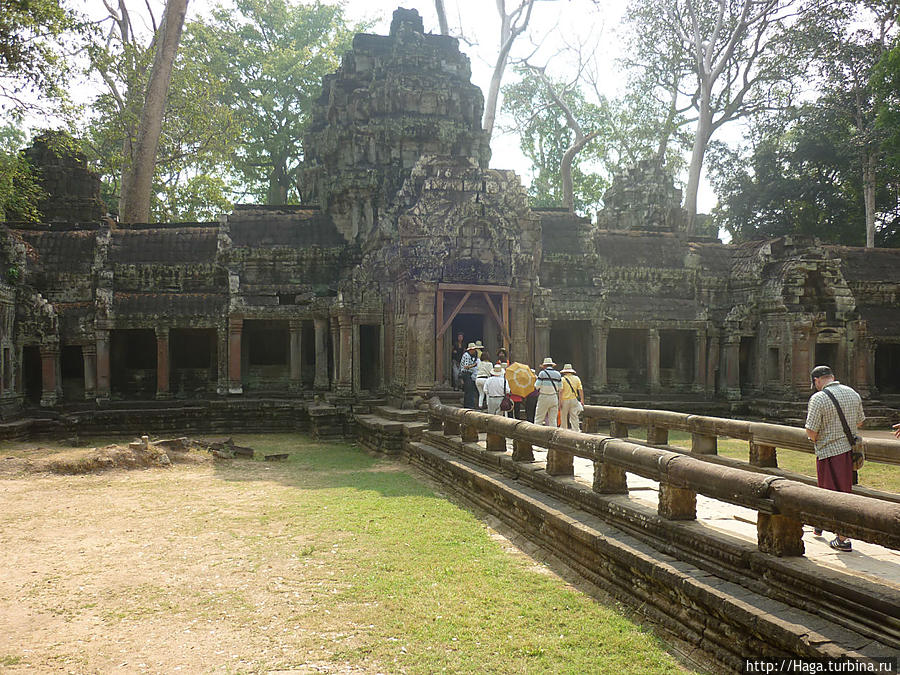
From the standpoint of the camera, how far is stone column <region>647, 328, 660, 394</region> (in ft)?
67.4

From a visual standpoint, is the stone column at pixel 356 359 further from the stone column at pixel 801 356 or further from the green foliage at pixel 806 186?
the green foliage at pixel 806 186

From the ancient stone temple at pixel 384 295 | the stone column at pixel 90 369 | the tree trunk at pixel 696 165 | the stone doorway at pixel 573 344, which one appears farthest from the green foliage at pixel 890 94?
the stone column at pixel 90 369

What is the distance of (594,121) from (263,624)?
41247mm

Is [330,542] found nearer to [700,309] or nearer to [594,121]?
[700,309]

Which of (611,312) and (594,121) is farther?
(594,121)

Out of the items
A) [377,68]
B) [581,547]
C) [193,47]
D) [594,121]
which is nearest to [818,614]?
[581,547]

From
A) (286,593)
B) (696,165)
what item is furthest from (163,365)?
(696,165)

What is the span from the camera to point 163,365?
62.6ft

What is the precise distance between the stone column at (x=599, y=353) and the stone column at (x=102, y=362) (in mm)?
14070

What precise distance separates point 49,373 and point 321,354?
292 inches

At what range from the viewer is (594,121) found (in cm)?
4178

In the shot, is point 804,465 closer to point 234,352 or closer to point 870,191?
point 234,352

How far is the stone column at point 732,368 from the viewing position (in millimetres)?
20391

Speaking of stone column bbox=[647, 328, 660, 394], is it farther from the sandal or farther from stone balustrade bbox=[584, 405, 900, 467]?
the sandal
